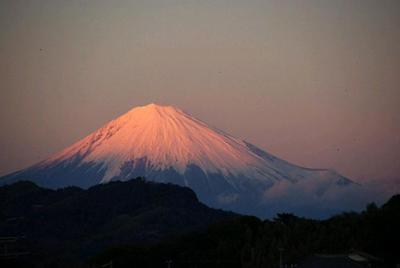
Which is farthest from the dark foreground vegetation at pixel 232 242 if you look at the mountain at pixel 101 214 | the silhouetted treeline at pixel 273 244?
the mountain at pixel 101 214

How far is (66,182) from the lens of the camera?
154500 mm

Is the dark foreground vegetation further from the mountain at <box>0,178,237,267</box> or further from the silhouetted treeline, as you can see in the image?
the mountain at <box>0,178,237,267</box>

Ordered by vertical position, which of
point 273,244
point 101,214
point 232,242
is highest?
point 101,214

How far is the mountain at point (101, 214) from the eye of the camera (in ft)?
352

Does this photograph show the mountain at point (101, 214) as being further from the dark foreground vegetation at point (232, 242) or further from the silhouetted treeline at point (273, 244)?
the silhouetted treeline at point (273, 244)

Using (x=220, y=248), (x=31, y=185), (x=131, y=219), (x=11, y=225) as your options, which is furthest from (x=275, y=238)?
(x=31, y=185)

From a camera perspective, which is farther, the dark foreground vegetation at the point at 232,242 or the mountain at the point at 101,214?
the mountain at the point at 101,214

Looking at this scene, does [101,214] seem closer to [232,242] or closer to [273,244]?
[232,242]

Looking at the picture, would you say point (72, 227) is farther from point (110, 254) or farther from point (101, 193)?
point (110, 254)

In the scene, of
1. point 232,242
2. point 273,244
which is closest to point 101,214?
point 232,242

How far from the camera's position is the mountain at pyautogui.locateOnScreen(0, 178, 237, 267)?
107375 mm

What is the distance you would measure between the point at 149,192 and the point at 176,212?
1532 centimetres

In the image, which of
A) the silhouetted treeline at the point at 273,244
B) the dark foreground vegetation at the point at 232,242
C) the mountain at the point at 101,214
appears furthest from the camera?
the mountain at the point at 101,214

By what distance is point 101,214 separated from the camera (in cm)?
12656
